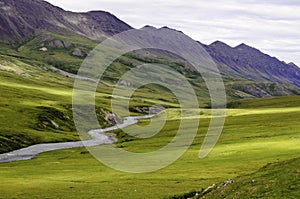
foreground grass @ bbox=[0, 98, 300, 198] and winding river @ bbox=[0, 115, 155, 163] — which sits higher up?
foreground grass @ bbox=[0, 98, 300, 198]

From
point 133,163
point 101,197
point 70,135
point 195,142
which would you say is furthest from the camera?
point 70,135

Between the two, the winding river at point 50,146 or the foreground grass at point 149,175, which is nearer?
the foreground grass at point 149,175

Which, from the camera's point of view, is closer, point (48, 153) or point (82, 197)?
point (82, 197)

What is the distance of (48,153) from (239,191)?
8507 cm

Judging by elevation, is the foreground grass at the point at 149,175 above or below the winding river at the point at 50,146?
above

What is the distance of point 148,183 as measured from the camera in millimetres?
57875

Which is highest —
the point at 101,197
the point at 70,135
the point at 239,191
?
the point at 239,191

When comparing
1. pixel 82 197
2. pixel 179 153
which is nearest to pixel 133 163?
pixel 179 153

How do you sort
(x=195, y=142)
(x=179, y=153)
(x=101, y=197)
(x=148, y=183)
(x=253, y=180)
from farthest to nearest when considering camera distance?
(x=195, y=142) < (x=179, y=153) < (x=148, y=183) < (x=101, y=197) < (x=253, y=180)

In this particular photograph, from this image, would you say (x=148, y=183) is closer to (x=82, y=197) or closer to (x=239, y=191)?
(x=82, y=197)

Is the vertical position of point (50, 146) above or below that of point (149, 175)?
below

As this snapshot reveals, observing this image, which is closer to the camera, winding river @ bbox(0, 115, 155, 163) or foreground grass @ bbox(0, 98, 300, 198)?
foreground grass @ bbox(0, 98, 300, 198)

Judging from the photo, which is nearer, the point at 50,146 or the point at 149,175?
the point at 149,175

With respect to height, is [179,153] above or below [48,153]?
above
